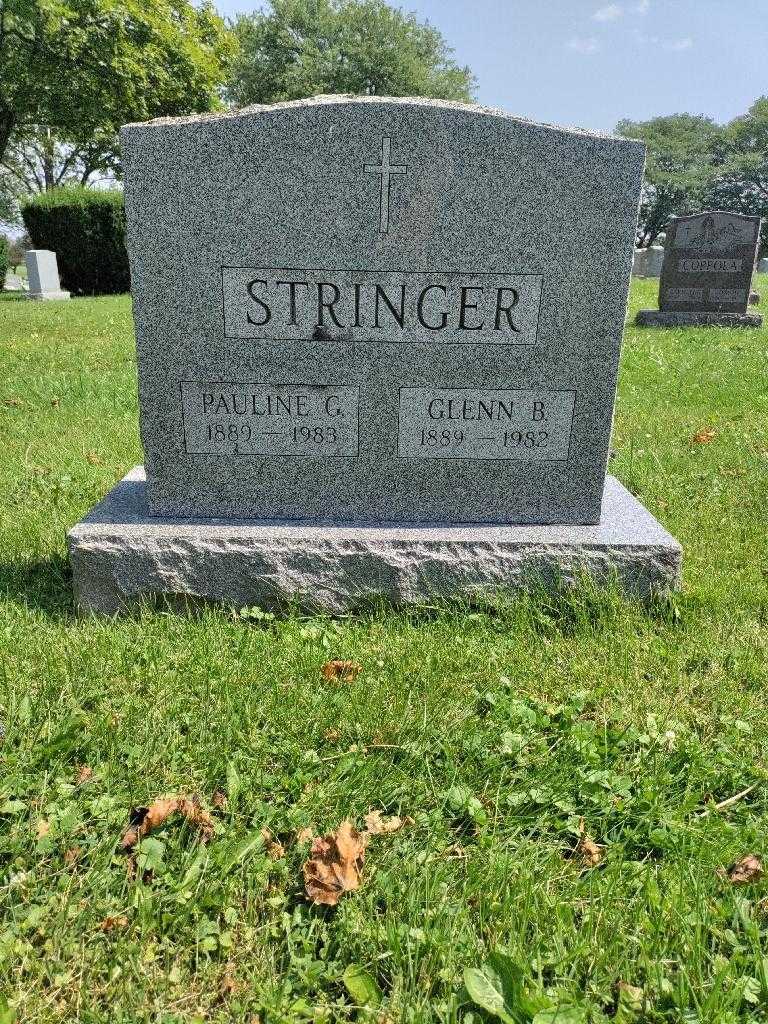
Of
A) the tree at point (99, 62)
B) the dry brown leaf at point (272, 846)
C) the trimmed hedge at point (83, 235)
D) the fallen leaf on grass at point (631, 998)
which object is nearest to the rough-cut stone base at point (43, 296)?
the trimmed hedge at point (83, 235)

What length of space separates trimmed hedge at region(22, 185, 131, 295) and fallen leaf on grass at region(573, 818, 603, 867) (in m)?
20.4

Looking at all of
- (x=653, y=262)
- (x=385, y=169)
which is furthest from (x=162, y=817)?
(x=653, y=262)

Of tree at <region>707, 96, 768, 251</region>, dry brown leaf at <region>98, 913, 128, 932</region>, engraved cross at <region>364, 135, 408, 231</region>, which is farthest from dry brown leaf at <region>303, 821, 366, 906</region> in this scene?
tree at <region>707, 96, 768, 251</region>

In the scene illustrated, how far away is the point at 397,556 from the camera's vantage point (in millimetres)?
2934

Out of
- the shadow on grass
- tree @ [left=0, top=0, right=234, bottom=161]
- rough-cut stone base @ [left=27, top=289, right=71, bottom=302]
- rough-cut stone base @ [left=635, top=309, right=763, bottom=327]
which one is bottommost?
rough-cut stone base @ [left=27, top=289, right=71, bottom=302]

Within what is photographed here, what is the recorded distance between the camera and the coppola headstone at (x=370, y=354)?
9.09 ft

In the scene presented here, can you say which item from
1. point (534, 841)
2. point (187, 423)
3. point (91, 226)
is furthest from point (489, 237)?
point (91, 226)

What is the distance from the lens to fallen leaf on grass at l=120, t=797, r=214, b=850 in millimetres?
1792

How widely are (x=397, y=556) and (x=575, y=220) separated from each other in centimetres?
143

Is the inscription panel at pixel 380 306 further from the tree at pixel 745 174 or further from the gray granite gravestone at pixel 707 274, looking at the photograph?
the tree at pixel 745 174

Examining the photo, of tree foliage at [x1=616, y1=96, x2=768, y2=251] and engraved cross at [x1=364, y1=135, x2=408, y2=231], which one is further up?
tree foliage at [x1=616, y1=96, x2=768, y2=251]

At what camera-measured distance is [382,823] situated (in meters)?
1.86

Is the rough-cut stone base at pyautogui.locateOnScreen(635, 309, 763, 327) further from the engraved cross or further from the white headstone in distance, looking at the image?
the white headstone in distance

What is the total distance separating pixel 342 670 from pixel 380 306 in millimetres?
1385
